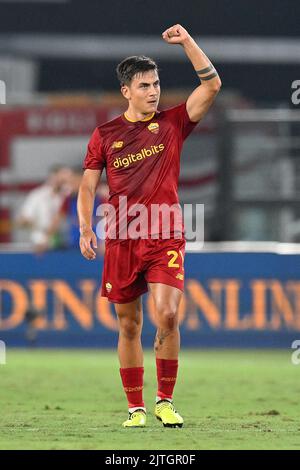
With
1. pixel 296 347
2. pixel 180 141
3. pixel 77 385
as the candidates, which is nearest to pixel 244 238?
pixel 296 347

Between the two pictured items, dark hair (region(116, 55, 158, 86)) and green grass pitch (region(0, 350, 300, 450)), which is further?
dark hair (region(116, 55, 158, 86))

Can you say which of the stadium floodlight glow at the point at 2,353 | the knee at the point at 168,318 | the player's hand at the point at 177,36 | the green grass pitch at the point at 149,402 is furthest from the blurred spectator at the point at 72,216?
the player's hand at the point at 177,36

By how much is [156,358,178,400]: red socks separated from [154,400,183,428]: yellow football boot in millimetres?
44

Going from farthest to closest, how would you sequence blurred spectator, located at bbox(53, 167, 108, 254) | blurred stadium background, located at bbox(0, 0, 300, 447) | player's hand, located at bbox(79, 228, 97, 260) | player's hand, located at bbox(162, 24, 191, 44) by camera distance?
blurred spectator, located at bbox(53, 167, 108, 254)
blurred stadium background, located at bbox(0, 0, 300, 447)
player's hand, located at bbox(79, 228, 97, 260)
player's hand, located at bbox(162, 24, 191, 44)

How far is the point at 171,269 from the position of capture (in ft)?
27.6

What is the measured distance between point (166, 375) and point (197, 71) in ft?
6.10

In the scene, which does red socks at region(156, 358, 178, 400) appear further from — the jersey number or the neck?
the neck

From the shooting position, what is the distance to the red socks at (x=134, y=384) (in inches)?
338

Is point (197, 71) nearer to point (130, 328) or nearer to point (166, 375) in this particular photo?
point (130, 328)

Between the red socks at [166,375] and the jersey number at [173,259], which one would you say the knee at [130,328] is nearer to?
the red socks at [166,375]

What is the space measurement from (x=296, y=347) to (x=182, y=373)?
98.5 inches

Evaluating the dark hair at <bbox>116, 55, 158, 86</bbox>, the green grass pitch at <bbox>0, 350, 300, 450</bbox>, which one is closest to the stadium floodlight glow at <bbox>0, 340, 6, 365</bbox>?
the green grass pitch at <bbox>0, 350, 300, 450</bbox>

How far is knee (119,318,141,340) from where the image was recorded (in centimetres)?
855

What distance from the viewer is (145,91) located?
27.7 ft
